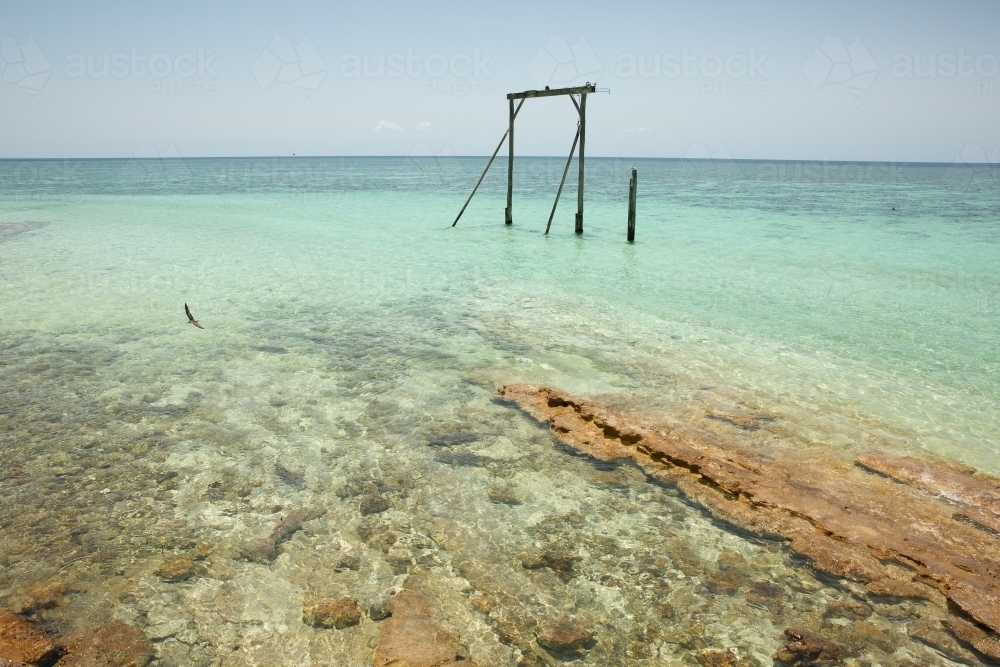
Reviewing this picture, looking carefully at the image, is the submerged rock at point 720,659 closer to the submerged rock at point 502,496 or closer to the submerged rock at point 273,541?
the submerged rock at point 502,496

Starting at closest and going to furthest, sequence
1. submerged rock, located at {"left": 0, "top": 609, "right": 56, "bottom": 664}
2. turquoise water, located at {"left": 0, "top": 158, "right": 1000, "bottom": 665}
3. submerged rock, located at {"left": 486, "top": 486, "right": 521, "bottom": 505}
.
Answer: submerged rock, located at {"left": 0, "top": 609, "right": 56, "bottom": 664}, turquoise water, located at {"left": 0, "top": 158, "right": 1000, "bottom": 665}, submerged rock, located at {"left": 486, "top": 486, "right": 521, "bottom": 505}

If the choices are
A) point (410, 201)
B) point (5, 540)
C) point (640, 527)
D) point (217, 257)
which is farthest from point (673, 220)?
point (5, 540)

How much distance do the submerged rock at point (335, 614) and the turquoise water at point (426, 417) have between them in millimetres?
61

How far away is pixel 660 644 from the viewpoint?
3.04 metres

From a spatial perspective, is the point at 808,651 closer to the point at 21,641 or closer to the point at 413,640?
the point at 413,640

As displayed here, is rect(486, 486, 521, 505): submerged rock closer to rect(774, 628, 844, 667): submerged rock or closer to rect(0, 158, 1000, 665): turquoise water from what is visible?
rect(0, 158, 1000, 665): turquoise water

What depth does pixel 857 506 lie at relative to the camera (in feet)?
13.6

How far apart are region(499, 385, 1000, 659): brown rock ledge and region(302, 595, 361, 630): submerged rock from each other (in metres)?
2.29

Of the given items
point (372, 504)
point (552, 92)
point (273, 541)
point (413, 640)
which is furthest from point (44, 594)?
point (552, 92)

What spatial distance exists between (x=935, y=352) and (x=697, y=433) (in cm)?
451

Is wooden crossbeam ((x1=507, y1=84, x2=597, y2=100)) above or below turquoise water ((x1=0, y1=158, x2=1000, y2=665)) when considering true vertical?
above

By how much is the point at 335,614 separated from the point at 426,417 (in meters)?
2.51

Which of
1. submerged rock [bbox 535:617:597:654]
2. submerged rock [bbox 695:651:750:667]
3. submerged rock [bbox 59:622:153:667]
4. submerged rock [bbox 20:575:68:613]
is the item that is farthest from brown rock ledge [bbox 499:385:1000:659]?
submerged rock [bbox 20:575:68:613]

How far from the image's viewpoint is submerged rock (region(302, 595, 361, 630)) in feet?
10.3
